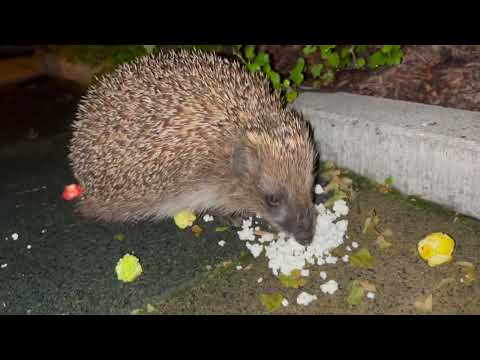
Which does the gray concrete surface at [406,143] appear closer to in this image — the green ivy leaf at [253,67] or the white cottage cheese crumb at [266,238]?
the green ivy leaf at [253,67]

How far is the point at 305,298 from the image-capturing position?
2410 mm

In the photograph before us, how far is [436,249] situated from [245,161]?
1243 mm

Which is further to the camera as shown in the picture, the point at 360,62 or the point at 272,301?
the point at 360,62

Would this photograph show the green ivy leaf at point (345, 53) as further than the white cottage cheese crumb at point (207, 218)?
Yes

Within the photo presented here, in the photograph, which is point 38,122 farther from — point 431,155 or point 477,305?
point 477,305

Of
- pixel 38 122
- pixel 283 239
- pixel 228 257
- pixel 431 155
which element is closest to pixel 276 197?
pixel 283 239

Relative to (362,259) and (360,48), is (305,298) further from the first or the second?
(360,48)

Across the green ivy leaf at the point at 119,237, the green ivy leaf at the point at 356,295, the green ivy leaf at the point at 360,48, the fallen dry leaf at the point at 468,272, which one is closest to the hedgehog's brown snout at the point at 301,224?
the green ivy leaf at the point at 356,295

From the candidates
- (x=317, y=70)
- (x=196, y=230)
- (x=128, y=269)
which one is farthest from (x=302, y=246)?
(x=317, y=70)

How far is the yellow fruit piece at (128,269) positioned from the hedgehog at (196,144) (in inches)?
22.1

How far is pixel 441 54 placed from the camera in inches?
146

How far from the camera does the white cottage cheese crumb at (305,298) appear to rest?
2398 mm

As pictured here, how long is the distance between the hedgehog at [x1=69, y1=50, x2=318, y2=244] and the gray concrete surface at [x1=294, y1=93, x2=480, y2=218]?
1.49 ft

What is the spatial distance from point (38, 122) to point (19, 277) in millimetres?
2911
